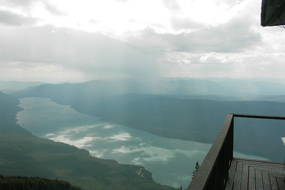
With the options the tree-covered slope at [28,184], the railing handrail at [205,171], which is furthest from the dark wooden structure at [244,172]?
the tree-covered slope at [28,184]

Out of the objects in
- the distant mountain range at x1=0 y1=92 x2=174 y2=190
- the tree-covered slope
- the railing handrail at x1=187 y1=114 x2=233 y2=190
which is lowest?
the distant mountain range at x1=0 y1=92 x2=174 y2=190

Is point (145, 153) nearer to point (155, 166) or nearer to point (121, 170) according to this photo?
point (155, 166)

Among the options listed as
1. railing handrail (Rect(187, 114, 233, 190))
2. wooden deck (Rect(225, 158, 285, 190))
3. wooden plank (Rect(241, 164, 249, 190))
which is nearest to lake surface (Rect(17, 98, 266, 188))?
wooden deck (Rect(225, 158, 285, 190))

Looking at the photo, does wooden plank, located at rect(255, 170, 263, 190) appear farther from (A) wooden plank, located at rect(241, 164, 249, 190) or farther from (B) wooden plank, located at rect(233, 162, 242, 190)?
(B) wooden plank, located at rect(233, 162, 242, 190)

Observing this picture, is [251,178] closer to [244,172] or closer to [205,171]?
[244,172]

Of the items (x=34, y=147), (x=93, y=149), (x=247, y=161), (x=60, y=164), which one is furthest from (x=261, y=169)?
(x=34, y=147)

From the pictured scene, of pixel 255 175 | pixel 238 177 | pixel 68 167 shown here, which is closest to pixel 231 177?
pixel 238 177
